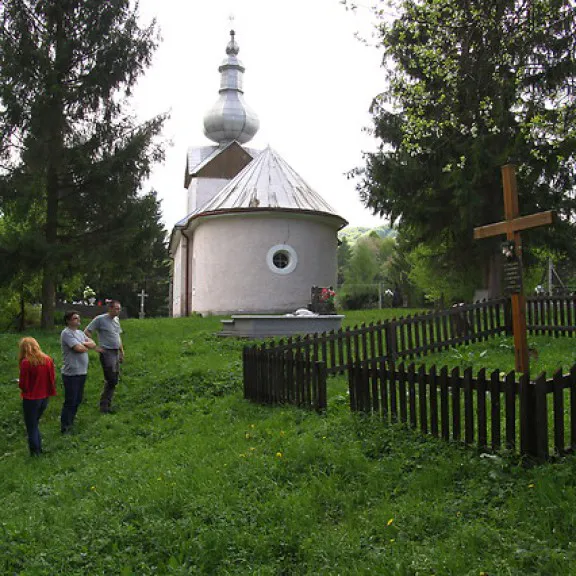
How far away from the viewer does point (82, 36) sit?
1662cm

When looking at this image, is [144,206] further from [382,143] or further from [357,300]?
[357,300]

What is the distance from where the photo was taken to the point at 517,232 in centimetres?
828

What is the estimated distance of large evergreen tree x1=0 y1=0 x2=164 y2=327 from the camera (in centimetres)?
1578

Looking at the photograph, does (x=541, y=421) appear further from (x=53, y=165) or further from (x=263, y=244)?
(x=263, y=244)

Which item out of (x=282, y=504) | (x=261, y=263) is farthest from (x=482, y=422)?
(x=261, y=263)

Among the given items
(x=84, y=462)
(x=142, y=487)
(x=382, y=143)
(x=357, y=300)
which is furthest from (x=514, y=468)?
(x=357, y=300)

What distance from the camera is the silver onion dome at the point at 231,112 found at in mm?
34469

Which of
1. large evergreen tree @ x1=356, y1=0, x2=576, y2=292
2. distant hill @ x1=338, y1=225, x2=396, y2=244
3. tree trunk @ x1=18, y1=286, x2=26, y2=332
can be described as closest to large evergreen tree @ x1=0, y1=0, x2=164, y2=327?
tree trunk @ x1=18, y1=286, x2=26, y2=332

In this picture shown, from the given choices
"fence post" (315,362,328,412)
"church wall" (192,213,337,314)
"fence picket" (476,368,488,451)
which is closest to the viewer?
"fence picket" (476,368,488,451)

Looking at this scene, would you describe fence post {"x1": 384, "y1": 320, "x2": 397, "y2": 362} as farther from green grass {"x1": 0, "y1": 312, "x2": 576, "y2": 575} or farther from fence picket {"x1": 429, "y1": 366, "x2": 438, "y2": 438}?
fence picket {"x1": 429, "y1": 366, "x2": 438, "y2": 438}

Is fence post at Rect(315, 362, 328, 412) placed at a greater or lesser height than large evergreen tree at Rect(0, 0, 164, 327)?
lesser

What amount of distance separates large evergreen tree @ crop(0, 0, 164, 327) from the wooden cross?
1074cm

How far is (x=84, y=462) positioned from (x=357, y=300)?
1417 inches

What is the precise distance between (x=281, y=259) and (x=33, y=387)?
14999 millimetres
